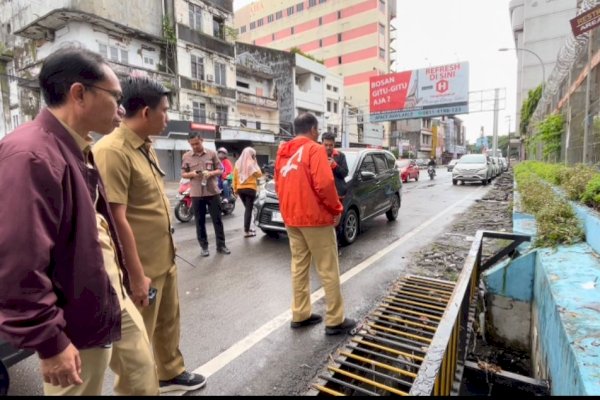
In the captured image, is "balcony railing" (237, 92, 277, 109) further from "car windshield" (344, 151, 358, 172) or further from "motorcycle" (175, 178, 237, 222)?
"car windshield" (344, 151, 358, 172)

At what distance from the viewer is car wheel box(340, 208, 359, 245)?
19.3 ft

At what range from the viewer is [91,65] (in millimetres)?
1387

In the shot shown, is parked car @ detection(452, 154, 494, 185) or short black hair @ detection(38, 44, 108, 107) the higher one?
short black hair @ detection(38, 44, 108, 107)

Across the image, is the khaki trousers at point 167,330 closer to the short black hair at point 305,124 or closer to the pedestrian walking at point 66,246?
the pedestrian walking at point 66,246

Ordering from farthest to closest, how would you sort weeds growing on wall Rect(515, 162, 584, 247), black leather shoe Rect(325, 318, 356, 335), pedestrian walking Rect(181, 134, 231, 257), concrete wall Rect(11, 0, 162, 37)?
1. concrete wall Rect(11, 0, 162, 37)
2. pedestrian walking Rect(181, 134, 231, 257)
3. weeds growing on wall Rect(515, 162, 584, 247)
4. black leather shoe Rect(325, 318, 356, 335)

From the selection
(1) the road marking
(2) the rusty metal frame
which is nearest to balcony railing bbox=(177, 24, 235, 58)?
(1) the road marking

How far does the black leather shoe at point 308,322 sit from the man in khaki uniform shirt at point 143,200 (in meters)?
1.22

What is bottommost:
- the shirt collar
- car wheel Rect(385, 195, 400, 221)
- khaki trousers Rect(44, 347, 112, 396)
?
car wheel Rect(385, 195, 400, 221)

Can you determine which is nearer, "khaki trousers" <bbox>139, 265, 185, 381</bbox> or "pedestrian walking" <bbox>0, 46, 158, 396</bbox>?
"pedestrian walking" <bbox>0, 46, 158, 396</bbox>

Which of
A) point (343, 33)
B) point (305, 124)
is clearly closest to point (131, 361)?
point (305, 124)

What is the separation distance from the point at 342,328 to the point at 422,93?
82.5ft

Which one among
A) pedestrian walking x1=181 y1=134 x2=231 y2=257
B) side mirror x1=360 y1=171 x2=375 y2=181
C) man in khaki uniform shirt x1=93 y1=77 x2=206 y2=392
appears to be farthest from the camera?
side mirror x1=360 y1=171 x2=375 y2=181

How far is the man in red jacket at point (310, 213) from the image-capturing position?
295 cm

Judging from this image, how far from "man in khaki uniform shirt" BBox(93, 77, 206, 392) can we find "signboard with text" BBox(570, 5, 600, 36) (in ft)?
19.0
